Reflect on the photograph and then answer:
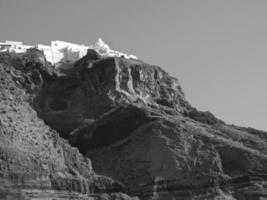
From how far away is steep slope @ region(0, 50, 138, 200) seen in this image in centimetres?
9200

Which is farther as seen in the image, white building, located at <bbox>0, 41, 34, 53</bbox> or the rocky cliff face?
white building, located at <bbox>0, 41, 34, 53</bbox>

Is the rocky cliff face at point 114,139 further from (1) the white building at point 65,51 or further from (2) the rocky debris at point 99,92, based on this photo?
(1) the white building at point 65,51

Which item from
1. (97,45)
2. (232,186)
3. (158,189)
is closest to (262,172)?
(232,186)

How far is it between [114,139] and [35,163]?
35858 millimetres

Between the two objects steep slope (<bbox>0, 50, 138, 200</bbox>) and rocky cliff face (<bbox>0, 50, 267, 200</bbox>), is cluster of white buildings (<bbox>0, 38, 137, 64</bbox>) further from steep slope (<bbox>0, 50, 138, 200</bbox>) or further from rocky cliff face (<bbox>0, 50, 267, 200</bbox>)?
steep slope (<bbox>0, 50, 138, 200</bbox>)

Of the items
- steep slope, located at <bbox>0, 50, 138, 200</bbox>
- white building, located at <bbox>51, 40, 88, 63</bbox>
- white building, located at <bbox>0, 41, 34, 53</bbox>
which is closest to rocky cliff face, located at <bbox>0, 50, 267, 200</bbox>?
steep slope, located at <bbox>0, 50, 138, 200</bbox>

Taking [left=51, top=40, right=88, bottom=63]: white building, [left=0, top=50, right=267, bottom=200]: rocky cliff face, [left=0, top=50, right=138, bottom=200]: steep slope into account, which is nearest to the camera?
[left=0, top=50, right=138, bottom=200]: steep slope

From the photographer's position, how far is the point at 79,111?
139375mm

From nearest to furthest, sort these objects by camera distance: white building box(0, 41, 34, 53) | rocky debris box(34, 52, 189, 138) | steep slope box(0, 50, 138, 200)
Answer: steep slope box(0, 50, 138, 200) < rocky debris box(34, 52, 189, 138) < white building box(0, 41, 34, 53)

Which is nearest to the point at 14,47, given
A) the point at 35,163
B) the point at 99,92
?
the point at 99,92

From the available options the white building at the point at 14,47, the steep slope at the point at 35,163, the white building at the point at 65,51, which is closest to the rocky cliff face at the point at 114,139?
the steep slope at the point at 35,163

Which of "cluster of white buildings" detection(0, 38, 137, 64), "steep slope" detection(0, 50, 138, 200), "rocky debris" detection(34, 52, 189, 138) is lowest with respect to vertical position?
"steep slope" detection(0, 50, 138, 200)

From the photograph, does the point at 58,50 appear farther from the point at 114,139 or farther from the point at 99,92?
the point at 114,139

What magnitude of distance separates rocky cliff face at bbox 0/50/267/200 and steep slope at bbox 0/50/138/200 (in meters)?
0.10
